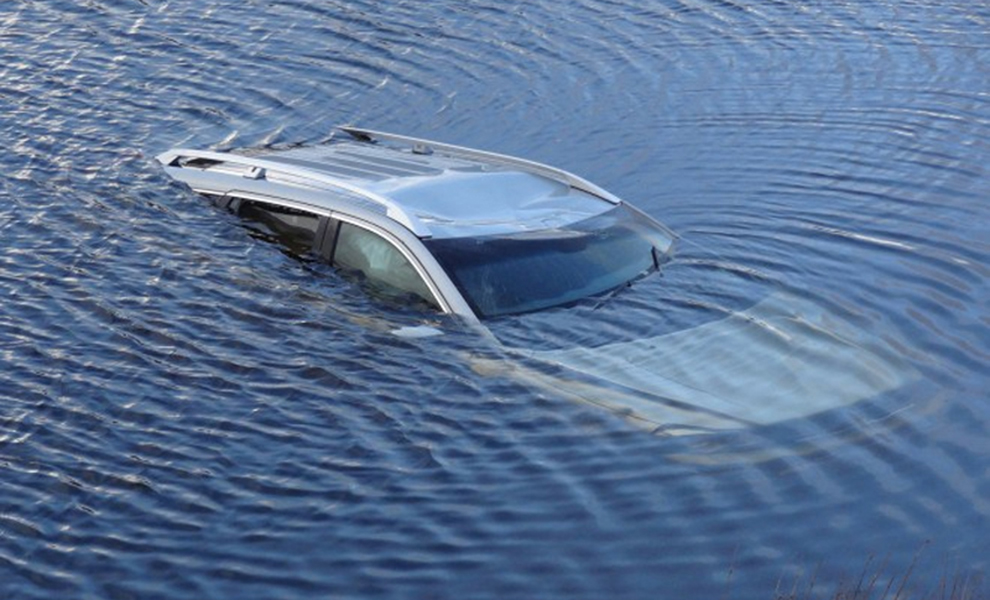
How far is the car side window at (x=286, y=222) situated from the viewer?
420 inches

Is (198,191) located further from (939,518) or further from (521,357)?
(939,518)

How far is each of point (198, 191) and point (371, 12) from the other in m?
8.01

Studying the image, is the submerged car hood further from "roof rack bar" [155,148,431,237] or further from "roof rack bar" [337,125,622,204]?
"roof rack bar" [337,125,622,204]

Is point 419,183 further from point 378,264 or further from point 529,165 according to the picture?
point 529,165

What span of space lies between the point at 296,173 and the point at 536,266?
184cm

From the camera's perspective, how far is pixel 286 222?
10.9 m

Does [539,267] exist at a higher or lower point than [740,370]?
higher

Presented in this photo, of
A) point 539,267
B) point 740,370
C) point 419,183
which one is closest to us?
point 740,370

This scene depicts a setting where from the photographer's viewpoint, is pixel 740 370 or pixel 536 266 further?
pixel 536 266

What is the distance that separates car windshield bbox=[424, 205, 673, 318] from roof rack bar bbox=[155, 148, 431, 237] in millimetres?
196

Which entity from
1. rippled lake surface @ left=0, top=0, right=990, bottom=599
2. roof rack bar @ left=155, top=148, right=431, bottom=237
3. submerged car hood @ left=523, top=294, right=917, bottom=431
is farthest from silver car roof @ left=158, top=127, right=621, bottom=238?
submerged car hood @ left=523, top=294, right=917, bottom=431

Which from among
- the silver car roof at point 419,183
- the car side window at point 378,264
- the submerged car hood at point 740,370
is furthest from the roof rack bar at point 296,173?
the submerged car hood at point 740,370

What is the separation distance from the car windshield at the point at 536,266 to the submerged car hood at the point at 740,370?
568mm

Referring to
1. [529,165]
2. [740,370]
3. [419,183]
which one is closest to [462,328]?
[419,183]
